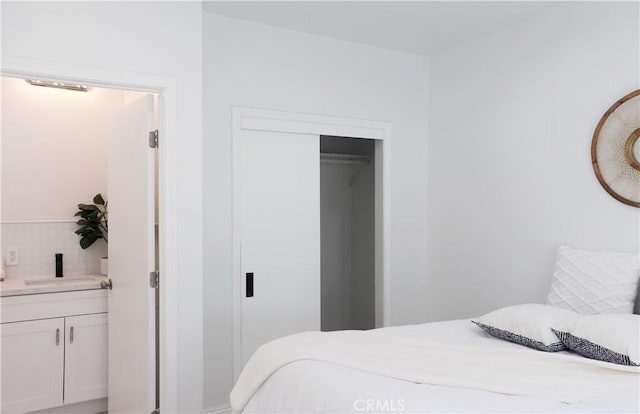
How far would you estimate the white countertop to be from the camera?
3306 mm

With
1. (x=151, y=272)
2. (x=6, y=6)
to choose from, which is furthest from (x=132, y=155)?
(x=6, y=6)

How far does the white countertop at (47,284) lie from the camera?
10.8 ft

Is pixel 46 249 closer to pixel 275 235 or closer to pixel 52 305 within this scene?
pixel 52 305

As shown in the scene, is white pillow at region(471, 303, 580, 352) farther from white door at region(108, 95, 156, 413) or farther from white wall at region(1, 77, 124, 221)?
white wall at region(1, 77, 124, 221)

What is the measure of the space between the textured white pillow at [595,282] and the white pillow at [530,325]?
12.9 inches

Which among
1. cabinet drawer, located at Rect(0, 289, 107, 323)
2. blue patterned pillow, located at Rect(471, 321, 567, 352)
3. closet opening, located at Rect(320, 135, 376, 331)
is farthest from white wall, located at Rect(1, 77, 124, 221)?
blue patterned pillow, located at Rect(471, 321, 567, 352)

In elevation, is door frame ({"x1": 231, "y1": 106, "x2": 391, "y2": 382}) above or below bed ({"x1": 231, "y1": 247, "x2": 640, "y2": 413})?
above

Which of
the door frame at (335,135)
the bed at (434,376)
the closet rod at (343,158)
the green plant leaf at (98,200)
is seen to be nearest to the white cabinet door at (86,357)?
the green plant leaf at (98,200)

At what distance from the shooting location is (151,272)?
2.85 m

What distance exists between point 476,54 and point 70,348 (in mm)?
3518

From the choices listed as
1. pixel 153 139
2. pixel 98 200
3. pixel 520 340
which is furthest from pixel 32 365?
pixel 520 340

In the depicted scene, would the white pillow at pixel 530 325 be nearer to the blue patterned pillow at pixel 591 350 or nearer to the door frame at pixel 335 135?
the blue patterned pillow at pixel 591 350

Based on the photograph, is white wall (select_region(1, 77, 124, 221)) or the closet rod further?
the closet rod

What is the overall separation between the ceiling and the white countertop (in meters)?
2.03
